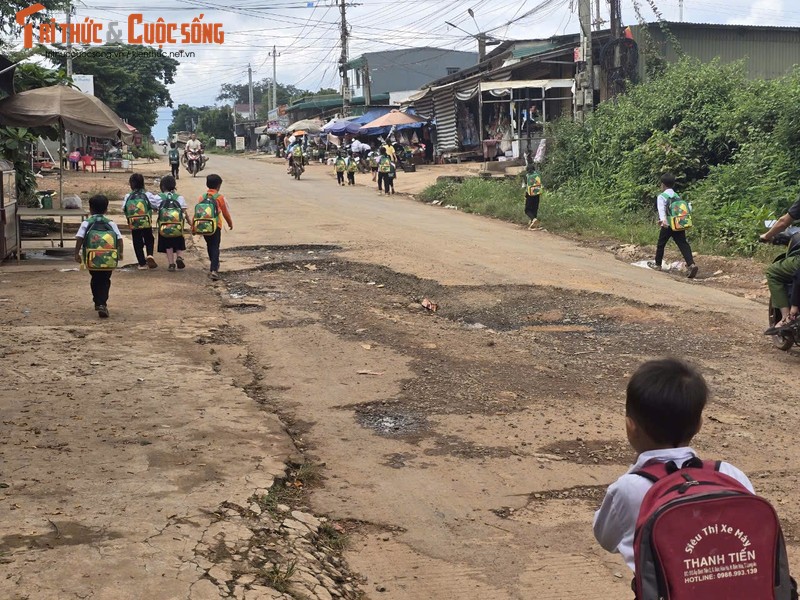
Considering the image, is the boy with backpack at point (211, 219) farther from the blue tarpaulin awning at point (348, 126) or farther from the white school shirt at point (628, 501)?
the blue tarpaulin awning at point (348, 126)

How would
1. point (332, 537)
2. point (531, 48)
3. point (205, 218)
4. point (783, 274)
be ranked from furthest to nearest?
point (531, 48) → point (205, 218) → point (783, 274) → point (332, 537)

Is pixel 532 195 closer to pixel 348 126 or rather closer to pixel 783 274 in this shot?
pixel 783 274

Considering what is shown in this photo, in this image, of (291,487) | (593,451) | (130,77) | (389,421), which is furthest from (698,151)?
(130,77)

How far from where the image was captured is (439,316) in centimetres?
1014

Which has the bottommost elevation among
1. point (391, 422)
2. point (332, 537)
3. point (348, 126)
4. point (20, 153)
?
point (332, 537)

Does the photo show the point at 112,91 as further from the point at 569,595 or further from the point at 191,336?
the point at 569,595

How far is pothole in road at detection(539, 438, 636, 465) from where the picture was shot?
5672 mm

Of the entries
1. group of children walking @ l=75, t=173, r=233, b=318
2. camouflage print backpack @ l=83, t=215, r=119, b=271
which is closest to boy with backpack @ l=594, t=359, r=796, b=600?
camouflage print backpack @ l=83, t=215, r=119, b=271

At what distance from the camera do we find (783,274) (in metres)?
8.32

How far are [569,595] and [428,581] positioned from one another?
0.59 m

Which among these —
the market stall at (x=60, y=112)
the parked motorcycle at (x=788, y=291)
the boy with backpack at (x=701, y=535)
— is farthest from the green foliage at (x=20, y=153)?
the boy with backpack at (x=701, y=535)

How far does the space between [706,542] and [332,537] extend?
2.58 m

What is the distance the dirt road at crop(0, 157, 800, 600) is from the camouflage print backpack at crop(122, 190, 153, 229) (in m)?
0.90

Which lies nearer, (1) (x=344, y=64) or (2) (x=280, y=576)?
(2) (x=280, y=576)
